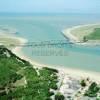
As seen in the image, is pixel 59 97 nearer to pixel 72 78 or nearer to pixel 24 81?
pixel 24 81

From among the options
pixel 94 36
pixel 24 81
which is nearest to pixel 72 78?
pixel 24 81

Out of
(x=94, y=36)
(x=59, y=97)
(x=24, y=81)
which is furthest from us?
(x=94, y=36)

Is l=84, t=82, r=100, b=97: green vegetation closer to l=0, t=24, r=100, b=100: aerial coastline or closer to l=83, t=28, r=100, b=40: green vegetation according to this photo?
l=0, t=24, r=100, b=100: aerial coastline

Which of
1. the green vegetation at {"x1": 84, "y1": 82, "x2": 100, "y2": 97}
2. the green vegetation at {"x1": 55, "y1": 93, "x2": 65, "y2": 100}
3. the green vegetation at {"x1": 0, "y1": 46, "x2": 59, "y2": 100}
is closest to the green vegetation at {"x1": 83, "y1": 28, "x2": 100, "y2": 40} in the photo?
the green vegetation at {"x1": 0, "y1": 46, "x2": 59, "y2": 100}

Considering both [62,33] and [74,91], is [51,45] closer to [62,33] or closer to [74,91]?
[62,33]

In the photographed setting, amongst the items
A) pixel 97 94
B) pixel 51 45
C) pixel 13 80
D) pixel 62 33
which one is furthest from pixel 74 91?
pixel 62 33

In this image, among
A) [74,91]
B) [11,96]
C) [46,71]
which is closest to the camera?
[11,96]
